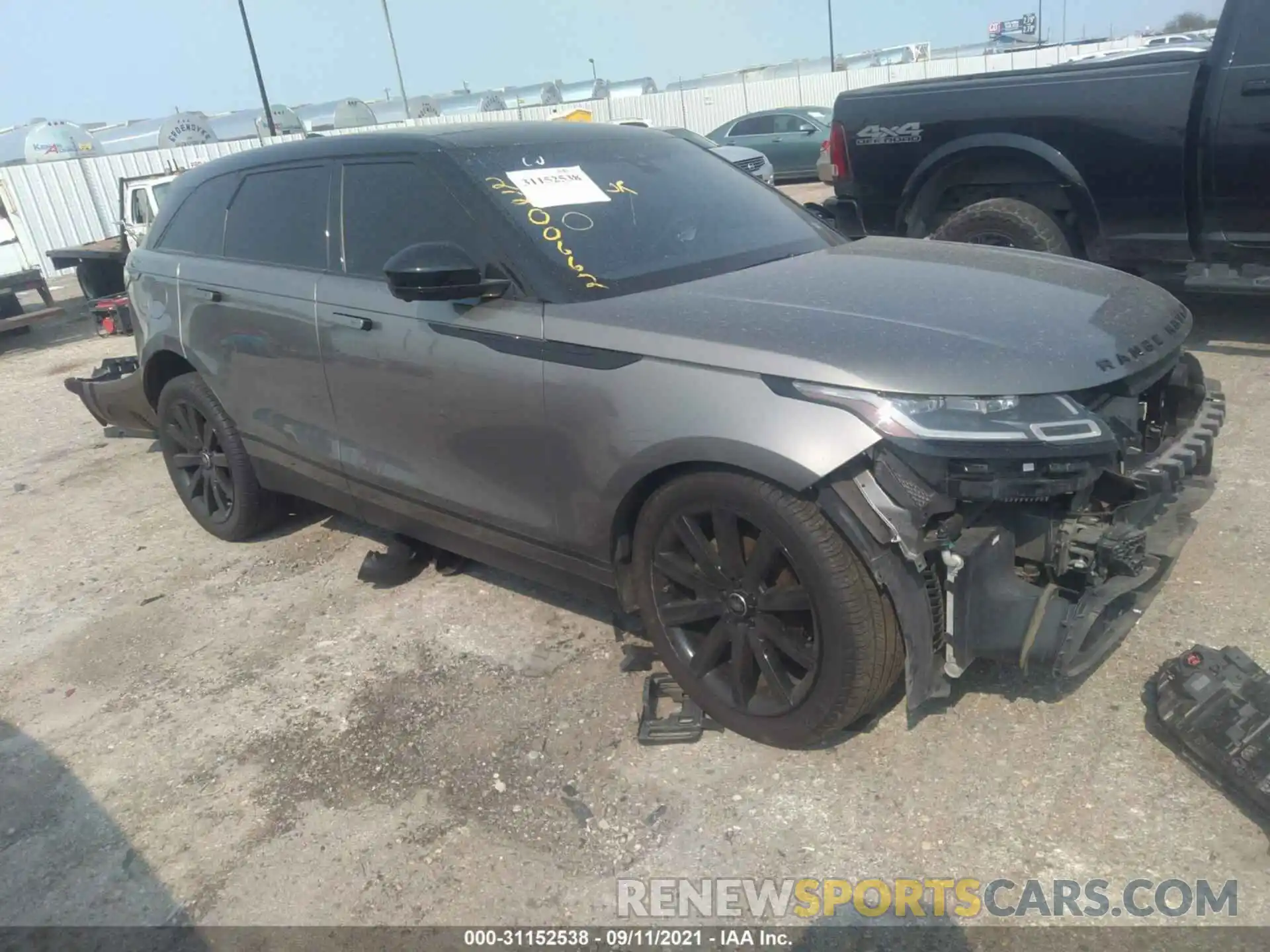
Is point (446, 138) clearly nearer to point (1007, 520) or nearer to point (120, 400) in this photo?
point (1007, 520)

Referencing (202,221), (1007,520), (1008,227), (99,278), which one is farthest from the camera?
(99,278)

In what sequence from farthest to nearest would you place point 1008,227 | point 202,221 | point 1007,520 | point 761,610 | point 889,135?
point 889,135, point 1008,227, point 202,221, point 761,610, point 1007,520

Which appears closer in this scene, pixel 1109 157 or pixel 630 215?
pixel 630 215

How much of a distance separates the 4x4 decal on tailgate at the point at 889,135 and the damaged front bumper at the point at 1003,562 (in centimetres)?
420

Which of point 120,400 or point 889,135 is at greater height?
point 889,135

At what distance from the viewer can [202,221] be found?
178 inches

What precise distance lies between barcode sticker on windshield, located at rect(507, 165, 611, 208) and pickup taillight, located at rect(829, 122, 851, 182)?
3.67 meters

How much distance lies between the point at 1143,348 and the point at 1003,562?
0.79m

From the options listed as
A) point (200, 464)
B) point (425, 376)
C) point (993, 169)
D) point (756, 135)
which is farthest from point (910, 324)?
point (756, 135)

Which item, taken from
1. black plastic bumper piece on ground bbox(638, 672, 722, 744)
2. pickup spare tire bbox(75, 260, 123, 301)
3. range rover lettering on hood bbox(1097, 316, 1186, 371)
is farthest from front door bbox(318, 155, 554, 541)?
pickup spare tire bbox(75, 260, 123, 301)

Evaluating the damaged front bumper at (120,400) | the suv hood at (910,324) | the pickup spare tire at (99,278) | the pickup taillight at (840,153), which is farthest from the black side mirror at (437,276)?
the pickup spare tire at (99,278)

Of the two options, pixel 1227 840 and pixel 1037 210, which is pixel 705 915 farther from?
pixel 1037 210

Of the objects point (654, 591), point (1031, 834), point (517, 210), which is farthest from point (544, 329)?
point (1031, 834)

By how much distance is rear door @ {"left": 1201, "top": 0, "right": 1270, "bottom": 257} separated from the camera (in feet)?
17.0
